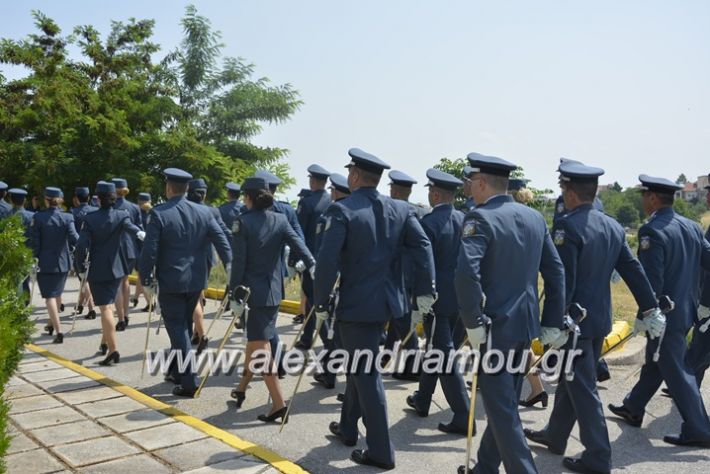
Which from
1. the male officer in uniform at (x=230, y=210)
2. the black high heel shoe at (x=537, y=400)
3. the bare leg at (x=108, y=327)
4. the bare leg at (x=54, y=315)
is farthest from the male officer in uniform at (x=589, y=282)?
the bare leg at (x=54, y=315)

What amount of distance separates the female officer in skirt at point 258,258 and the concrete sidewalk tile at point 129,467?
1356 millimetres

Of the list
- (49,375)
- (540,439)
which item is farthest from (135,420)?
(540,439)

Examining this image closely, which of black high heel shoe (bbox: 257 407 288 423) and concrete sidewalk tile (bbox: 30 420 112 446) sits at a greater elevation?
black high heel shoe (bbox: 257 407 288 423)

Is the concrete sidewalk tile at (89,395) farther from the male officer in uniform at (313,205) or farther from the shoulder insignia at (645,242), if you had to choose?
the shoulder insignia at (645,242)

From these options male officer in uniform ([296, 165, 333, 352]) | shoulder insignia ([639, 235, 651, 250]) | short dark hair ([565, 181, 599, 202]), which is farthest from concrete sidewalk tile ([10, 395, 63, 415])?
shoulder insignia ([639, 235, 651, 250])

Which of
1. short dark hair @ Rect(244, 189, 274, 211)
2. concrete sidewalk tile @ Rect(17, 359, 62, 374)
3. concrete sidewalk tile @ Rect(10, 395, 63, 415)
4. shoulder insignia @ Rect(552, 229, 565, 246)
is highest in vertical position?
short dark hair @ Rect(244, 189, 274, 211)

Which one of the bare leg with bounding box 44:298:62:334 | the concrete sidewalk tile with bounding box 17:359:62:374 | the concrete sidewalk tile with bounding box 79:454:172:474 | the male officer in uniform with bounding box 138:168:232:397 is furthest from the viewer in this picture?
the bare leg with bounding box 44:298:62:334

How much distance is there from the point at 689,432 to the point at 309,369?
3.78m

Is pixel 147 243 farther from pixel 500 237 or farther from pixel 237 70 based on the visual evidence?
pixel 237 70

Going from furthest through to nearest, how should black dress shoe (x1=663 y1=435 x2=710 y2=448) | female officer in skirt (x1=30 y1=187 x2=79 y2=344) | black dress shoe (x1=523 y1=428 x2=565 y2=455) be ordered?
female officer in skirt (x1=30 y1=187 x2=79 y2=344) < black dress shoe (x1=663 y1=435 x2=710 y2=448) < black dress shoe (x1=523 y1=428 x2=565 y2=455)

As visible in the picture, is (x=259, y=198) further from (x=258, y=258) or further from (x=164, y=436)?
(x=164, y=436)

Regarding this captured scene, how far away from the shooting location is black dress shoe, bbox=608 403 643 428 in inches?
233

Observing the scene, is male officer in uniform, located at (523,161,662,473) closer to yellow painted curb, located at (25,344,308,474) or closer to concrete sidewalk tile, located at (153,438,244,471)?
yellow painted curb, located at (25,344,308,474)

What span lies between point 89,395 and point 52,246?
12.0 feet
